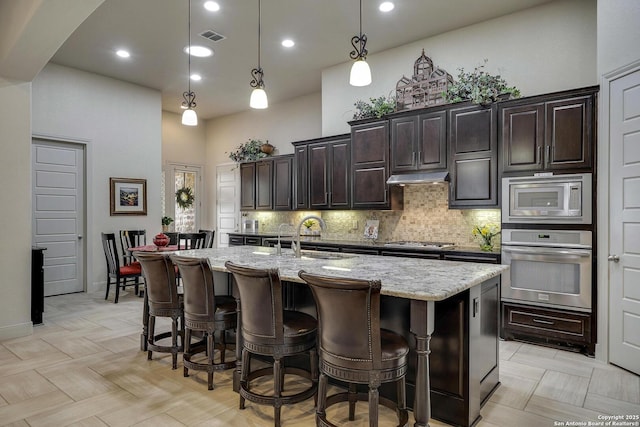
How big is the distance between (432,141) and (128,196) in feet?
16.6

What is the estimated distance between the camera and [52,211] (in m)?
6.02

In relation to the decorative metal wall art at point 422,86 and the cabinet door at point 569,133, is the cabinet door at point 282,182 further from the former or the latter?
the cabinet door at point 569,133

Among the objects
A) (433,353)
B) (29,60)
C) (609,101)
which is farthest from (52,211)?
(609,101)

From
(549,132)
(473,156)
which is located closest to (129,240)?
(473,156)

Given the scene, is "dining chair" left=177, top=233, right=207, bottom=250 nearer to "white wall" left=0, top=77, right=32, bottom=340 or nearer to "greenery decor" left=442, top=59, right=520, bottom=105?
"white wall" left=0, top=77, right=32, bottom=340

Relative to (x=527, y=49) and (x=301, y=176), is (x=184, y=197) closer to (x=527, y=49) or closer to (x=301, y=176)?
(x=301, y=176)

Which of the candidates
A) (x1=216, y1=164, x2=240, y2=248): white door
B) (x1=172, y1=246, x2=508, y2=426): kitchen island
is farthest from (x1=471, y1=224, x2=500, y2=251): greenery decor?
(x1=216, y1=164, x2=240, y2=248): white door

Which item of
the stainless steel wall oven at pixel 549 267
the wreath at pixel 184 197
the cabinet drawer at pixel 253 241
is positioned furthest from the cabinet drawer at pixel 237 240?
the stainless steel wall oven at pixel 549 267

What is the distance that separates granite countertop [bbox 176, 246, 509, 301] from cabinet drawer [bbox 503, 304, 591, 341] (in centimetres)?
142

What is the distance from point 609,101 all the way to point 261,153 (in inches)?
217

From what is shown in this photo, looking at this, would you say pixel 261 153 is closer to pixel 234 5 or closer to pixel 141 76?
pixel 141 76

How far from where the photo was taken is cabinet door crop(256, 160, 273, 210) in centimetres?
705

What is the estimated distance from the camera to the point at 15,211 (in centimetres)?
414

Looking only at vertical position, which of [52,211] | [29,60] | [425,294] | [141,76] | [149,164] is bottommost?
[425,294]
